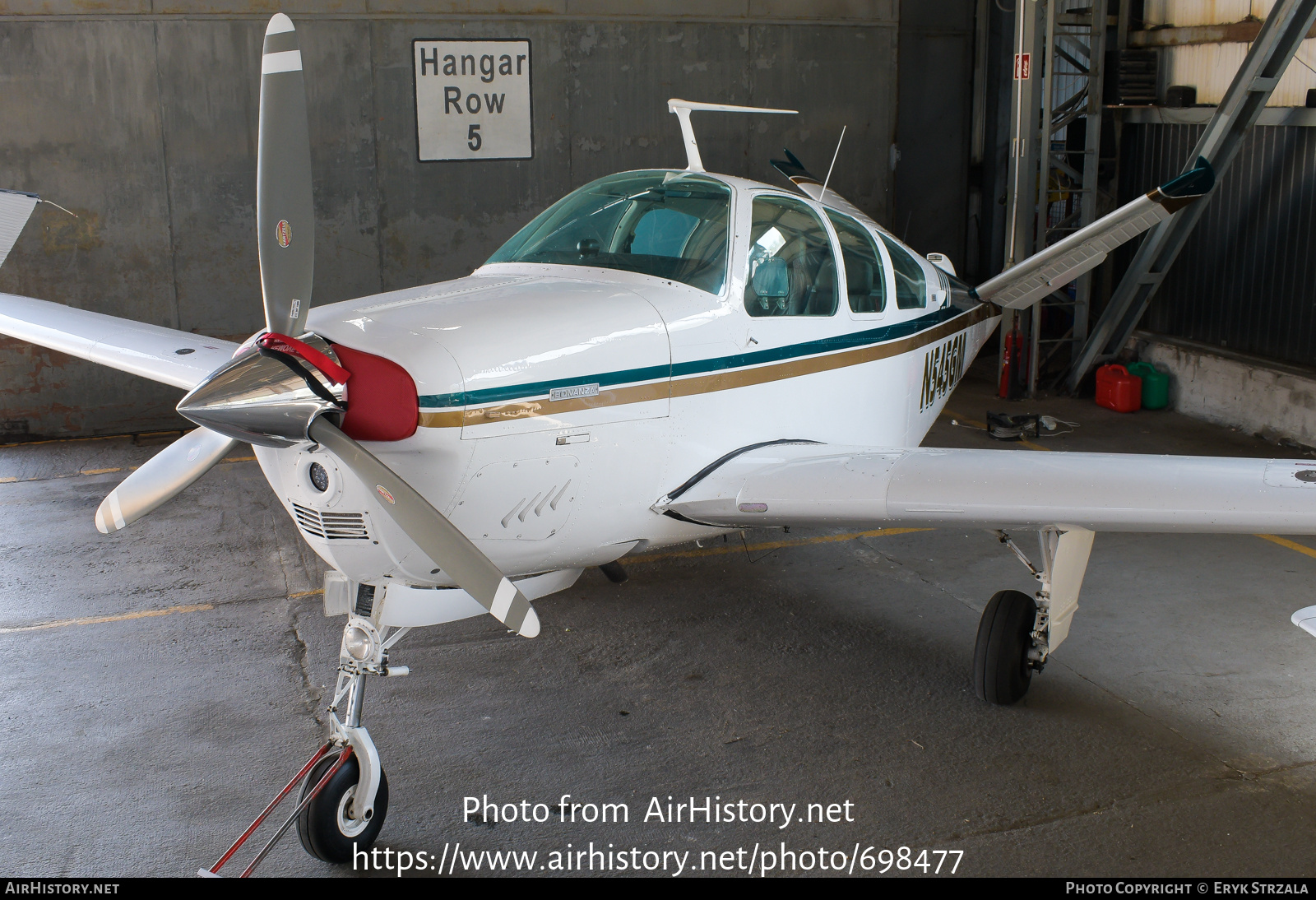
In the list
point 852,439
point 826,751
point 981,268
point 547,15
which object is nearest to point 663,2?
point 547,15

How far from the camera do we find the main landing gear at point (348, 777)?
12.7ft

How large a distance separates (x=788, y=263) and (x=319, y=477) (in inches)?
93.0

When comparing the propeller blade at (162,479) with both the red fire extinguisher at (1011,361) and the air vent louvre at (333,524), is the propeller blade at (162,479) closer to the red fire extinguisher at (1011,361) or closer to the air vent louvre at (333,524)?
the air vent louvre at (333,524)

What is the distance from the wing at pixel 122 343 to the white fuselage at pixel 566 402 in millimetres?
1568

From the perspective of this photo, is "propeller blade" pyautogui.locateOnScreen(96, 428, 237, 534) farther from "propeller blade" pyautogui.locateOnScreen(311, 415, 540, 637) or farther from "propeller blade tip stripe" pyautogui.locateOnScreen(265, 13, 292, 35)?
"propeller blade tip stripe" pyautogui.locateOnScreen(265, 13, 292, 35)

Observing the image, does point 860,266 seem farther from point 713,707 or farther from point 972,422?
point 972,422

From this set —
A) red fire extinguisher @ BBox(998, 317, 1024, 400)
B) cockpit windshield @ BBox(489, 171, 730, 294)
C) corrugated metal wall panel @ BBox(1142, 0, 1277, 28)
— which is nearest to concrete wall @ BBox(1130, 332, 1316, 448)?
red fire extinguisher @ BBox(998, 317, 1024, 400)

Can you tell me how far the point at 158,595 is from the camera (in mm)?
6203

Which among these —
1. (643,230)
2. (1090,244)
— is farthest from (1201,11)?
(643,230)

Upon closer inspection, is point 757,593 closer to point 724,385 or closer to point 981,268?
point 724,385

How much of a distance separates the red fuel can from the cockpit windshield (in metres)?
6.43

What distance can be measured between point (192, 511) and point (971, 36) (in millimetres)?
10562

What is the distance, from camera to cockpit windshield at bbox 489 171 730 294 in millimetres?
4633

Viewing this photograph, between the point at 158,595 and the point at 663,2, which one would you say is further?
the point at 663,2
